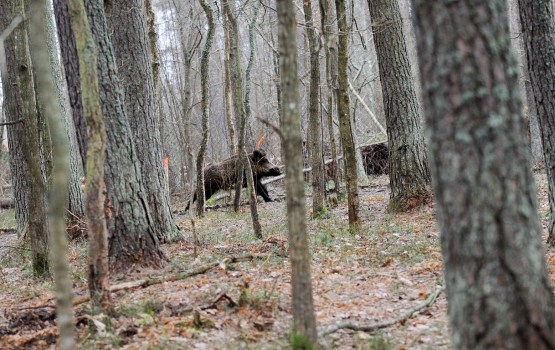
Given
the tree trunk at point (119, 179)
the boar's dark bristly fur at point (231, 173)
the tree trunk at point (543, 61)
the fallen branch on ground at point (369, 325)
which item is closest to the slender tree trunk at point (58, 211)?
the fallen branch on ground at point (369, 325)

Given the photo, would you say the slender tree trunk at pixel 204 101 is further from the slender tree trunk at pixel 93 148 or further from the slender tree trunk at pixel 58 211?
the slender tree trunk at pixel 58 211

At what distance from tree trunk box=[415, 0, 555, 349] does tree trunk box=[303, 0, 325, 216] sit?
778 cm

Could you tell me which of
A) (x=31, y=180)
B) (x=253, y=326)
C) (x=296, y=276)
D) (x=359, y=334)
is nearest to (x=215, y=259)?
(x=31, y=180)

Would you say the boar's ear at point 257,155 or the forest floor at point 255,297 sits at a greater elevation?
the boar's ear at point 257,155

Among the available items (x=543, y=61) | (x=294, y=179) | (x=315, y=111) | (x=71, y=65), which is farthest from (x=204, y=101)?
(x=294, y=179)

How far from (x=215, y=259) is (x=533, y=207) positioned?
6.01 m

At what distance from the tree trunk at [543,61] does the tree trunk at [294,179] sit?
4.21m

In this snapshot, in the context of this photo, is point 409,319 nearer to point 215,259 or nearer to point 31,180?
point 215,259

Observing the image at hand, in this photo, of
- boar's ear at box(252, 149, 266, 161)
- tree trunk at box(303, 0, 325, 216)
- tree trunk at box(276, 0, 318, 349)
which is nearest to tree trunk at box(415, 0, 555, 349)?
tree trunk at box(276, 0, 318, 349)

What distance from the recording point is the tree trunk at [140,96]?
10.4 metres

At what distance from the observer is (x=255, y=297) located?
5.86 meters

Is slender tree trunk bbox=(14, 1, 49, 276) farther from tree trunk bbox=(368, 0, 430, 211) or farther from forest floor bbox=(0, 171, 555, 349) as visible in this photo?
tree trunk bbox=(368, 0, 430, 211)

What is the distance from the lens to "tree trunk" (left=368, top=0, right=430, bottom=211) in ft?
38.9

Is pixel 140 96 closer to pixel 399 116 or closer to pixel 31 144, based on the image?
pixel 31 144
